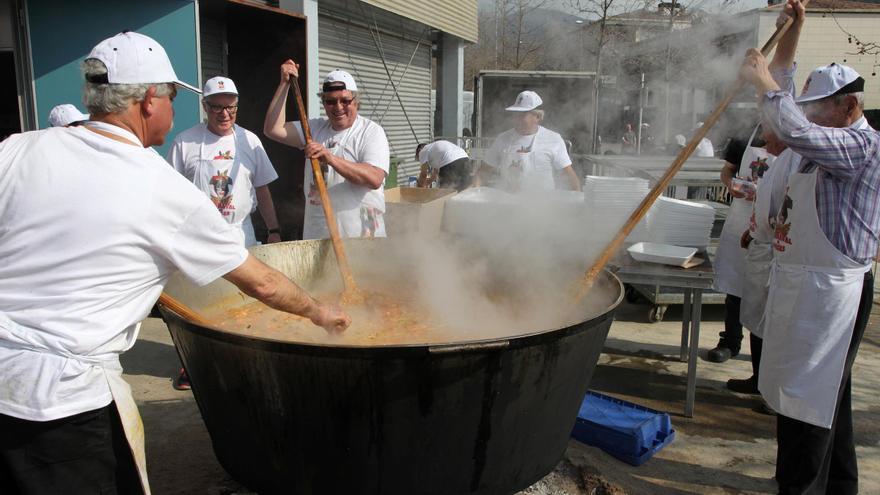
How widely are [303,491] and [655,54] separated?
5420 mm

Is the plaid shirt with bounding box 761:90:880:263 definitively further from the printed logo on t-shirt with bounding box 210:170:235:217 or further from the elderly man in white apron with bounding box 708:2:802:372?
the printed logo on t-shirt with bounding box 210:170:235:217

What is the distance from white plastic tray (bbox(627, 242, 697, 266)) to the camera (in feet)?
12.6

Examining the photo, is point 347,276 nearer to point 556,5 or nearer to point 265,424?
point 265,424

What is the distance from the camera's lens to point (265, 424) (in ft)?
7.16

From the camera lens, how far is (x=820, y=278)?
2.68 meters

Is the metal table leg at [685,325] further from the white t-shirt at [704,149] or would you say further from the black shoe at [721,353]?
the white t-shirt at [704,149]

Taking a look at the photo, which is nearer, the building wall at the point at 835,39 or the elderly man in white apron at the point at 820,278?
the elderly man in white apron at the point at 820,278

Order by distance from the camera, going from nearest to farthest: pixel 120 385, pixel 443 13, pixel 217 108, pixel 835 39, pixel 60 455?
pixel 60 455 → pixel 120 385 → pixel 217 108 → pixel 443 13 → pixel 835 39

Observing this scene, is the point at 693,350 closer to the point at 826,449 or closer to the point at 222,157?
the point at 826,449

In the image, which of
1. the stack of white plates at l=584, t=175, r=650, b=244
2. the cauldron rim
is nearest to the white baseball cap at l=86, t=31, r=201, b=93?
the cauldron rim

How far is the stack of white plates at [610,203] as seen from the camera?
4125 mm

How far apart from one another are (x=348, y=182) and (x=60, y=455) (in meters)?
2.40

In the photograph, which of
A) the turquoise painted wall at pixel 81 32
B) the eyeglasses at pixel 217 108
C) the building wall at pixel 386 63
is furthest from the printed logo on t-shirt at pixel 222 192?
the building wall at pixel 386 63

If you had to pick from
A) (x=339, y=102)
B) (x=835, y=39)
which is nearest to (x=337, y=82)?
(x=339, y=102)
